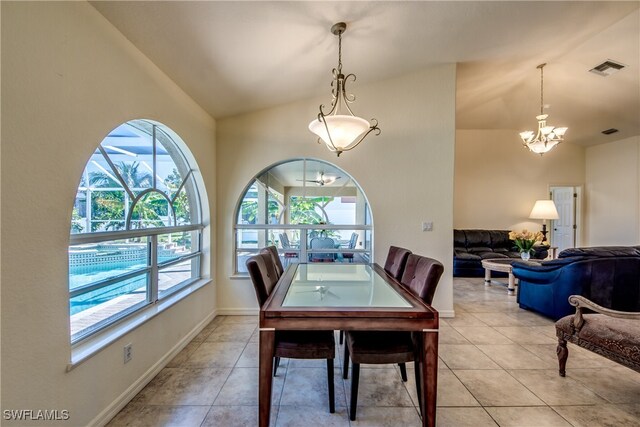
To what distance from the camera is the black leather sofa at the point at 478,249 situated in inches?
228

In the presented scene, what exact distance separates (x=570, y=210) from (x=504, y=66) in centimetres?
524

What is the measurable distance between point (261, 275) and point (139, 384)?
1255 mm

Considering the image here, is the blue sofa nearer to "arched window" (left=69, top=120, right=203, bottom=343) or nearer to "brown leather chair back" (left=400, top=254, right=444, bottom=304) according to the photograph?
"brown leather chair back" (left=400, top=254, right=444, bottom=304)

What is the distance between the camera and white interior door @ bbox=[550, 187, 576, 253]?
22.5 ft

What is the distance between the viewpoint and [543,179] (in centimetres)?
673

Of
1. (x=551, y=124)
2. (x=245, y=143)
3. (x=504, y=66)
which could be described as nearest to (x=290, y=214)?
(x=245, y=143)

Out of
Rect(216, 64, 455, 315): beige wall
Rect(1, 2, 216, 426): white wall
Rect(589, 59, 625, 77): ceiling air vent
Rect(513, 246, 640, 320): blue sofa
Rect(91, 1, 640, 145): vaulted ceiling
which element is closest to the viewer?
Rect(1, 2, 216, 426): white wall

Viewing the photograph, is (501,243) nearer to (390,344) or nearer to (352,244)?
(352,244)

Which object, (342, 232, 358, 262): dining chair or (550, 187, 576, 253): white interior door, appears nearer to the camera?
(342, 232, 358, 262): dining chair

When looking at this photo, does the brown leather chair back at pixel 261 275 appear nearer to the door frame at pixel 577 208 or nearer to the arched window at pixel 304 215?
the arched window at pixel 304 215

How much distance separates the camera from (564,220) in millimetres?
6977

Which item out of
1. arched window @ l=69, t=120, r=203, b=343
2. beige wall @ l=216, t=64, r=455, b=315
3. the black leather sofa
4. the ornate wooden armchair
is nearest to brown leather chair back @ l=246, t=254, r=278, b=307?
arched window @ l=69, t=120, r=203, b=343

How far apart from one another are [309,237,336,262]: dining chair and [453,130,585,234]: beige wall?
14.1 ft

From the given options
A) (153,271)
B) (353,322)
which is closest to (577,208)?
(353,322)
